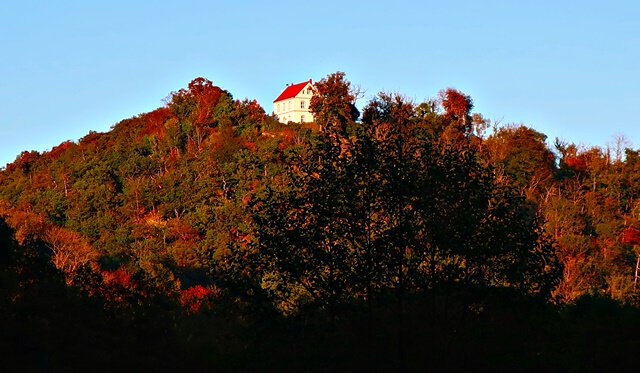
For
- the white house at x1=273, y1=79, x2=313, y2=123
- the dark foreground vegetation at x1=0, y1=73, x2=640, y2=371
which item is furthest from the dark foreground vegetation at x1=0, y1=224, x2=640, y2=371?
the white house at x1=273, y1=79, x2=313, y2=123

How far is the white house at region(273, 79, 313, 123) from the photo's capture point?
158875mm

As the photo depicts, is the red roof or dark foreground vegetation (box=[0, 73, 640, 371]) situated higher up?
the red roof

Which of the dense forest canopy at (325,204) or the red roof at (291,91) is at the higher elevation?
the red roof at (291,91)

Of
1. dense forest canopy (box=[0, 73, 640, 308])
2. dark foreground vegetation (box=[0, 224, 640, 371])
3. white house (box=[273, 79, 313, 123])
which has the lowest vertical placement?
dark foreground vegetation (box=[0, 224, 640, 371])

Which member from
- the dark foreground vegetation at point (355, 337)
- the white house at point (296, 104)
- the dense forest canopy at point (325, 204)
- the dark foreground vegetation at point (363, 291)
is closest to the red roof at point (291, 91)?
the white house at point (296, 104)

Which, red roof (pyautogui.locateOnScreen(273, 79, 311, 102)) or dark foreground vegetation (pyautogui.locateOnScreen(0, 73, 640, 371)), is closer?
dark foreground vegetation (pyautogui.locateOnScreen(0, 73, 640, 371))

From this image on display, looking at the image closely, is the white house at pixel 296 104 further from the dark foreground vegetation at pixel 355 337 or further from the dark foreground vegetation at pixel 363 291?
the dark foreground vegetation at pixel 355 337

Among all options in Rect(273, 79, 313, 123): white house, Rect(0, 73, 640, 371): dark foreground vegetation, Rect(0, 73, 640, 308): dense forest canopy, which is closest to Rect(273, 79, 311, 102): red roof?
Rect(273, 79, 313, 123): white house

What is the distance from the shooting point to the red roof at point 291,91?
528ft

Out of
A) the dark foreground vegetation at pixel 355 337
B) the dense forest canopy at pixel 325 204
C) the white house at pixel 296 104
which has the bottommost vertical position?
the dark foreground vegetation at pixel 355 337

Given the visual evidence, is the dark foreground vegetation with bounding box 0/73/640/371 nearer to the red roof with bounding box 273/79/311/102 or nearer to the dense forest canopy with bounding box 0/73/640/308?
the dense forest canopy with bounding box 0/73/640/308

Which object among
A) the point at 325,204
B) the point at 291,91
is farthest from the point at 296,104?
the point at 325,204

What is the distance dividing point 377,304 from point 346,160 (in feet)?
18.9

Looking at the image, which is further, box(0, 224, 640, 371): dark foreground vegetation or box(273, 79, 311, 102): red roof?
box(273, 79, 311, 102): red roof
